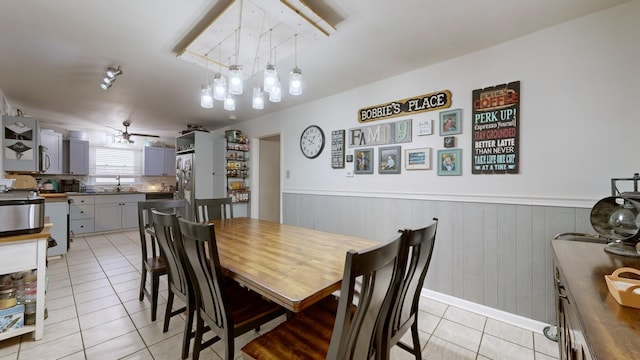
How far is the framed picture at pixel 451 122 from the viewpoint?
2.33 metres

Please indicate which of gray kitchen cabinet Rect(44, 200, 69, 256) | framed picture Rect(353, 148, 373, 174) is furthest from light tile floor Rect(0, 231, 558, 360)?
framed picture Rect(353, 148, 373, 174)

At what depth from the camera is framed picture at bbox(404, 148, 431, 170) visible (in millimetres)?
2535

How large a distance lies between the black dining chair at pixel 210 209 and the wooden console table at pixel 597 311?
274 centimetres

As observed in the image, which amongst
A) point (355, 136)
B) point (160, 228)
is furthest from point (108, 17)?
point (355, 136)

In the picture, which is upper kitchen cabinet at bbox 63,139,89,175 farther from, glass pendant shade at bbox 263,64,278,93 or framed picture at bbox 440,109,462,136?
framed picture at bbox 440,109,462,136

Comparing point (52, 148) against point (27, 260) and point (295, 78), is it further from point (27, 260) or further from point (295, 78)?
point (295, 78)

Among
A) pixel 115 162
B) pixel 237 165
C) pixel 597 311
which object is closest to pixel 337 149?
pixel 237 165

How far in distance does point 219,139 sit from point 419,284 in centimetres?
449

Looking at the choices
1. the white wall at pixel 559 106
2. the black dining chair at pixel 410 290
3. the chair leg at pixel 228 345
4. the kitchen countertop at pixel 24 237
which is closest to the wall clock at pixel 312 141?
the white wall at pixel 559 106

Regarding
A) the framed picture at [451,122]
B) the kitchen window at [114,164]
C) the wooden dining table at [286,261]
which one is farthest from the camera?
the kitchen window at [114,164]

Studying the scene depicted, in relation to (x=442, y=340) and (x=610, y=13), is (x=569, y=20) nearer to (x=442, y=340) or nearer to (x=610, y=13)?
(x=610, y=13)

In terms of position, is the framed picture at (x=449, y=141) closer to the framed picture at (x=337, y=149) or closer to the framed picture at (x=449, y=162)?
the framed picture at (x=449, y=162)

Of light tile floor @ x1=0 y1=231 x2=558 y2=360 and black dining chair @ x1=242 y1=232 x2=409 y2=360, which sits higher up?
black dining chair @ x1=242 y1=232 x2=409 y2=360

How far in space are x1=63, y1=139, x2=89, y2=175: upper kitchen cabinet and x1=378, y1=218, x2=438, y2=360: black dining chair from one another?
22.7 ft
